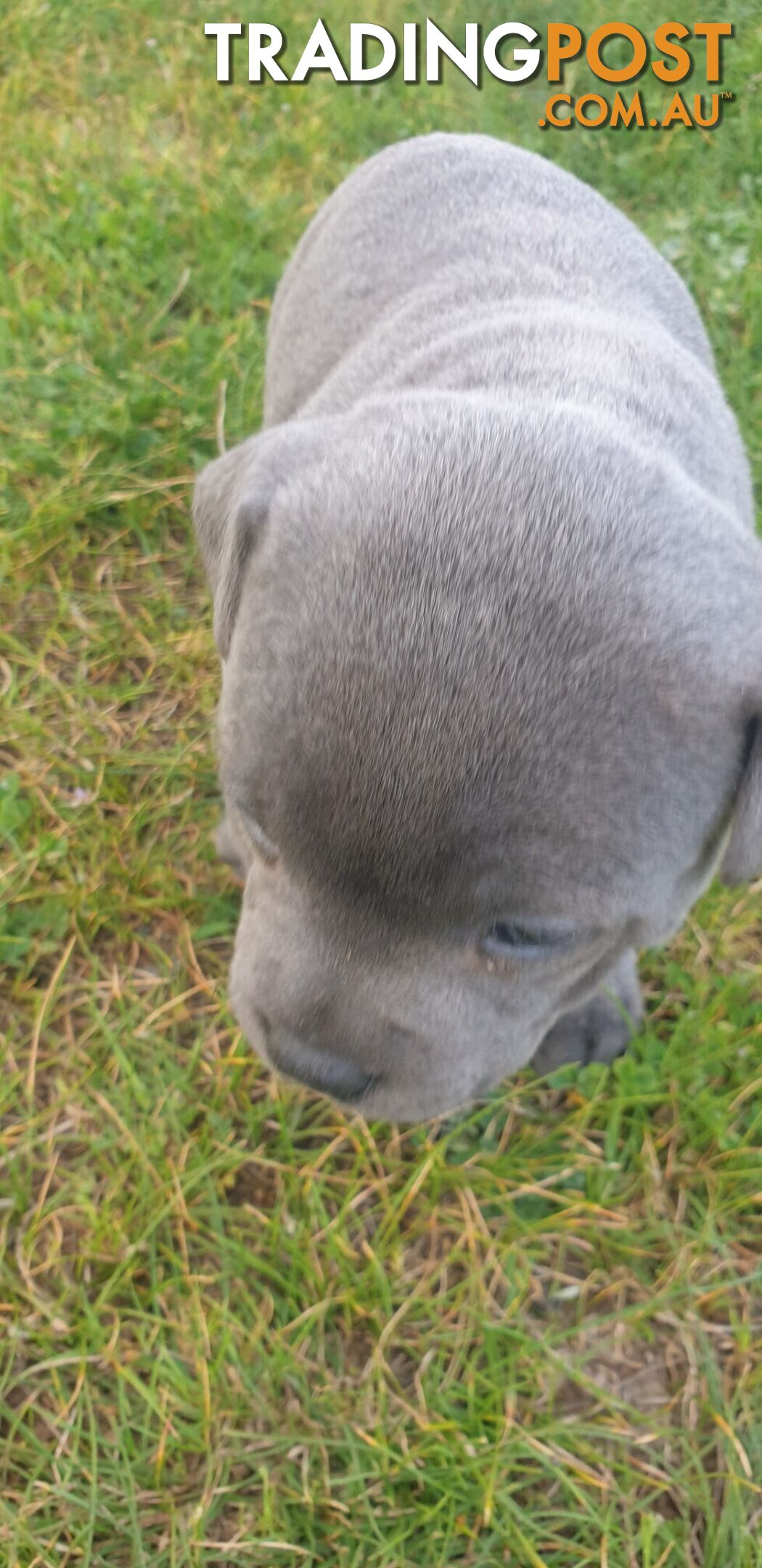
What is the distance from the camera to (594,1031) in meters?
2.99

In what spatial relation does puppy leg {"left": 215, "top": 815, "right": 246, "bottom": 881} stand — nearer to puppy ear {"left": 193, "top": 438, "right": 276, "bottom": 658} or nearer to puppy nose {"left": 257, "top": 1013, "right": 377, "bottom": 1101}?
puppy ear {"left": 193, "top": 438, "right": 276, "bottom": 658}

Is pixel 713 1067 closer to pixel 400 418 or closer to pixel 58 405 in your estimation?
pixel 400 418

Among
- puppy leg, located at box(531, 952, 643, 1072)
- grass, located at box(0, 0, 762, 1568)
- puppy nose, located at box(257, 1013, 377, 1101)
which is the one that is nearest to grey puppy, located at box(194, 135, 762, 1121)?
puppy nose, located at box(257, 1013, 377, 1101)

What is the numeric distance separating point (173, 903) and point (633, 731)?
1.91 metres

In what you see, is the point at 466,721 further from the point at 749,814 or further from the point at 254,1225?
the point at 254,1225

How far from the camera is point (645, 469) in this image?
1.75m

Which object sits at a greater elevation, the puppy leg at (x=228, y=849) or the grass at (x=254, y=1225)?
the puppy leg at (x=228, y=849)

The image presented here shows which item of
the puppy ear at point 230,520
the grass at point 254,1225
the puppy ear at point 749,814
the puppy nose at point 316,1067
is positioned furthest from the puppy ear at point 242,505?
the grass at point 254,1225

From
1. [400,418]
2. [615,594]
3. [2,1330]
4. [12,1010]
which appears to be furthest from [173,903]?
[615,594]

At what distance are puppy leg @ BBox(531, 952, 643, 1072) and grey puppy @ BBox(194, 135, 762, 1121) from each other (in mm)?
767

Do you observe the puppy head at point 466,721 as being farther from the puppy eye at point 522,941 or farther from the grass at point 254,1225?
the grass at point 254,1225

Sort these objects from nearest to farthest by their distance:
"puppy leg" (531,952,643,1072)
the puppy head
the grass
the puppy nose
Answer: the puppy head
the puppy nose
the grass
"puppy leg" (531,952,643,1072)

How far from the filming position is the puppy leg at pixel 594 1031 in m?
2.97

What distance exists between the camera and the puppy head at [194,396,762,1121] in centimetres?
155
